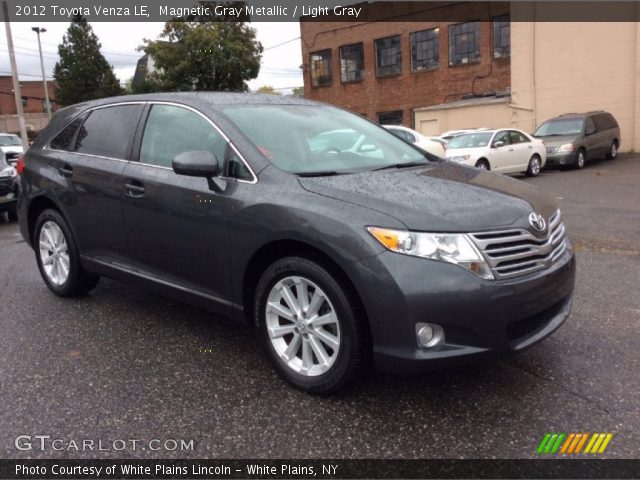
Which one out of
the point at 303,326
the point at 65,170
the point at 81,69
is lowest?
the point at 303,326

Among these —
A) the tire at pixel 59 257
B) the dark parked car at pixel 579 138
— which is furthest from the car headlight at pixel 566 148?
the tire at pixel 59 257

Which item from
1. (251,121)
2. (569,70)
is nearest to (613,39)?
(569,70)

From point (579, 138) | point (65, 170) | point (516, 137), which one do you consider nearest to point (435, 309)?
point (65, 170)

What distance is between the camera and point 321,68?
3534 cm

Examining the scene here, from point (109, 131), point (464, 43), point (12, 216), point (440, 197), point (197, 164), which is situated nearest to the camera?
point (440, 197)

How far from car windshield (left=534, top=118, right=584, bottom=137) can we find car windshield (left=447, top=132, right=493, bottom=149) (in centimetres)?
394

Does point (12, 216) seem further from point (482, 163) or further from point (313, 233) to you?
point (482, 163)

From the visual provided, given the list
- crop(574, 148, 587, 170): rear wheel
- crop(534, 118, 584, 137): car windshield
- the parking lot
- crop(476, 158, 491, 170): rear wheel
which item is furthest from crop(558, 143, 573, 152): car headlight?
the parking lot

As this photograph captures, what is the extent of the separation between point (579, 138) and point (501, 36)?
13335mm

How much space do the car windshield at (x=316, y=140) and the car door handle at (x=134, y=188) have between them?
788mm

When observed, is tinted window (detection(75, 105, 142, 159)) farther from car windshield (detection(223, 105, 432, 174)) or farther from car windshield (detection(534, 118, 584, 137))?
car windshield (detection(534, 118, 584, 137))

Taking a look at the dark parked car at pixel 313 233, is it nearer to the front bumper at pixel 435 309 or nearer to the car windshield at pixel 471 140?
the front bumper at pixel 435 309

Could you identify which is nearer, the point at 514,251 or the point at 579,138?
the point at 514,251

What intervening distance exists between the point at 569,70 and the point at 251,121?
2165cm
